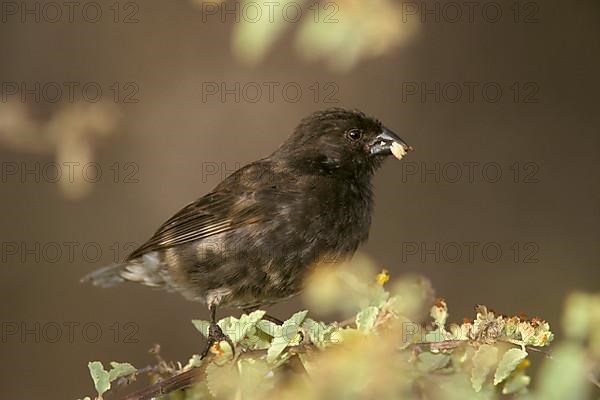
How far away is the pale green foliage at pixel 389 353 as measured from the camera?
172cm

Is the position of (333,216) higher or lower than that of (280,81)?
lower

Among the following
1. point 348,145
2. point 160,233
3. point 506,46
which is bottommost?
point 160,233

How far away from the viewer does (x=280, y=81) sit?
7918mm

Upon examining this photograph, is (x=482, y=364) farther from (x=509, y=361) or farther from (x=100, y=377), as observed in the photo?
(x=100, y=377)

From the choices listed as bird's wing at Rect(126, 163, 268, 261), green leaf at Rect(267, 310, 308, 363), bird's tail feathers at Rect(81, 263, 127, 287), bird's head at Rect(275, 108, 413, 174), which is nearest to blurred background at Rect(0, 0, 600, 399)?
bird's tail feathers at Rect(81, 263, 127, 287)

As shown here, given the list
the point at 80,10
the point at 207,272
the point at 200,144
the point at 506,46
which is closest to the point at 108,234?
the point at 200,144

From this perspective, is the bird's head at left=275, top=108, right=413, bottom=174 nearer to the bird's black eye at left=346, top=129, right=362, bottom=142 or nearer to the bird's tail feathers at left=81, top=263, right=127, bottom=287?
the bird's black eye at left=346, top=129, right=362, bottom=142

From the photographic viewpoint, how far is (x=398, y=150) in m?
4.54

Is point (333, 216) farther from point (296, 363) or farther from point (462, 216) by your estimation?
point (462, 216)

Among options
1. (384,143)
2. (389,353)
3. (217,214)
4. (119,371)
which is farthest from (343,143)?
(389,353)

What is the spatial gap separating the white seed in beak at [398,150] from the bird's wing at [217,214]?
711 mm

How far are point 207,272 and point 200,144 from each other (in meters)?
3.57

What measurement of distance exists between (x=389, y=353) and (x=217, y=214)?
289 cm

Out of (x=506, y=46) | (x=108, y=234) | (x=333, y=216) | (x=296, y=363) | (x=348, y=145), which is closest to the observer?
(x=296, y=363)
